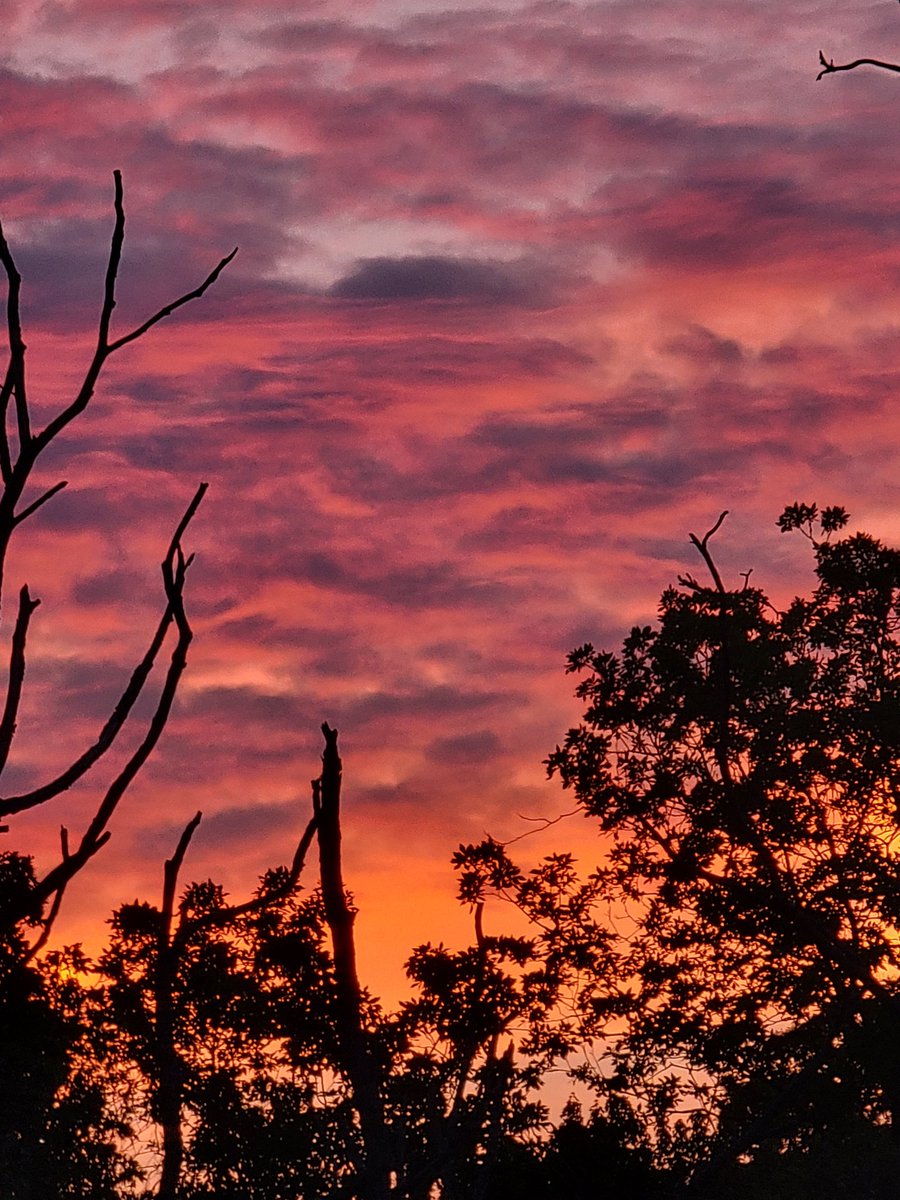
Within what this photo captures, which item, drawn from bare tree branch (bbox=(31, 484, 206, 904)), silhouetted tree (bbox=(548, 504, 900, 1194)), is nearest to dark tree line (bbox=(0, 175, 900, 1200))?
silhouetted tree (bbox=(548, 504, 900, 1194))

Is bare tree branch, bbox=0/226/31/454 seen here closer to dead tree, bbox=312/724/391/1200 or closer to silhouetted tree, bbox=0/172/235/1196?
silhouetted tree, bbox=0/172/235/1196

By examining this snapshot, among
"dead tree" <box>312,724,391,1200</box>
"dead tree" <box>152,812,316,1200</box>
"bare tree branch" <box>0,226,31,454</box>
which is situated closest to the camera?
"bare tree branch" <box>0,226,31,454</box>

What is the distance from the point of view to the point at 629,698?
27453 millimetres

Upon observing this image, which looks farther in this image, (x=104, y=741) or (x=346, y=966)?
(x=346, y=966)

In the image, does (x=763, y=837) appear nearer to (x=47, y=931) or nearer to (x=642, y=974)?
(x=642, y=974)

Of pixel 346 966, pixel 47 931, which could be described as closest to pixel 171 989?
pixel 346 966

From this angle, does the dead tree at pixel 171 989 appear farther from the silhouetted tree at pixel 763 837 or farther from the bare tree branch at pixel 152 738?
the bare tree branch at pixel 152 738

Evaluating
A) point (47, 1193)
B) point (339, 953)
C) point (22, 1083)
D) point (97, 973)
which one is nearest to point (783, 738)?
point (339, 953)

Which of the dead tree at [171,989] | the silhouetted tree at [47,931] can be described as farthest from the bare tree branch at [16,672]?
the dead tree at [171,989]

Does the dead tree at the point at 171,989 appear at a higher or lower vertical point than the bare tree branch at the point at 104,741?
higher

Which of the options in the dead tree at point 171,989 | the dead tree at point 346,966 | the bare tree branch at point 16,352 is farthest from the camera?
the dead tree at point 171,989

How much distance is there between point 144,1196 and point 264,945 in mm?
7720

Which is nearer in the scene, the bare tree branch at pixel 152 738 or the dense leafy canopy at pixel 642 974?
the bare tree branch at pixel 152 738

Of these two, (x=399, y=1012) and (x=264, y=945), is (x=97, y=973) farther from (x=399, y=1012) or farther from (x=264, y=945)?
(x=399, y=1012)
